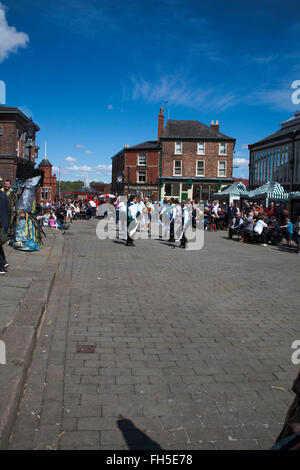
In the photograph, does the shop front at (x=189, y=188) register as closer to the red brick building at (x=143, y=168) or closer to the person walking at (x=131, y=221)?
the red brick building at (x=143, y=168)

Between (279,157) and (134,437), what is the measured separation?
3221cm

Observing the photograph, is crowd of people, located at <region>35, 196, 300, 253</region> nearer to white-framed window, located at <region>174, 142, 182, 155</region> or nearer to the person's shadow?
the person's shadow

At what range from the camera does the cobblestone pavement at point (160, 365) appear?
3.08 m

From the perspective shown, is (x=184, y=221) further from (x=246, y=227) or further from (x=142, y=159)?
(x=142, y=159)

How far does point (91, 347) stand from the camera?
4.72 m

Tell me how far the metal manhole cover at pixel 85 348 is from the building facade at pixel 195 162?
4558cm

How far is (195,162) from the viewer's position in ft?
164

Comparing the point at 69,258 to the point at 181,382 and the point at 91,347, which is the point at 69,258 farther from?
the point at 181,382

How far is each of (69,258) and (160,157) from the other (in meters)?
40.7

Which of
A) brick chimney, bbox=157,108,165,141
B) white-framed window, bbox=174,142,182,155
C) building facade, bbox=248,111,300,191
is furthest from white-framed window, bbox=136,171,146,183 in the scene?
building facade, bbox=248,111,300,191

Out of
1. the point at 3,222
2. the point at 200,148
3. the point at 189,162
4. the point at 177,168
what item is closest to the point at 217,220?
the point at 3,222

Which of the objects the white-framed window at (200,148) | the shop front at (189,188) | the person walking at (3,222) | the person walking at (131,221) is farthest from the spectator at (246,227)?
the white-framed window at (200,148)

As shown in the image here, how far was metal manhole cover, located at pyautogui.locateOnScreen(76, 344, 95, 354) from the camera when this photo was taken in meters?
4.60
